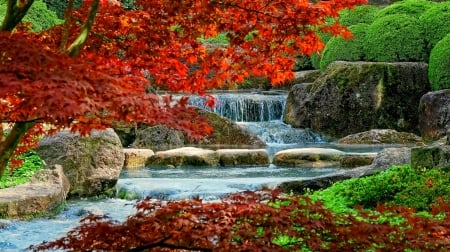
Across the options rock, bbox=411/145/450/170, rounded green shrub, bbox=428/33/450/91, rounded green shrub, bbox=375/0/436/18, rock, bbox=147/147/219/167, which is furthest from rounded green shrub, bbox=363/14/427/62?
rock, bbox=411/145/450/170

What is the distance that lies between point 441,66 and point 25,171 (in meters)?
11.5

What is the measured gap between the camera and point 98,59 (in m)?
4.24

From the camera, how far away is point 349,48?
2131 centimetres

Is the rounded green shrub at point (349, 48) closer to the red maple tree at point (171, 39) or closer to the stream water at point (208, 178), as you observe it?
the stream water at point (208, 178)

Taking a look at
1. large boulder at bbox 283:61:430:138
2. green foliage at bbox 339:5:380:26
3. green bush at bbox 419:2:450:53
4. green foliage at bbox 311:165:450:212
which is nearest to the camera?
green foliage at bbox 311:165:450:212

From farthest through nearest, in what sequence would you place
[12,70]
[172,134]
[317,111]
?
[317,111]
[172,134]
[12,70]

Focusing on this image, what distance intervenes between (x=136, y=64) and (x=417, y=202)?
3.95 m

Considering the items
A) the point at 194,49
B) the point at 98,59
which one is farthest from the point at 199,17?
the point at 98,59

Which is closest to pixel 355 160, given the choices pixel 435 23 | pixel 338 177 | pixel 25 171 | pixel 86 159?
pixel 338 177

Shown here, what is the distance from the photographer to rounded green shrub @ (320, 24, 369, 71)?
21.2m

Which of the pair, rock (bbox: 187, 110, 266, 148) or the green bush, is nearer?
rock (bbox: 187, 110, 266, 148)

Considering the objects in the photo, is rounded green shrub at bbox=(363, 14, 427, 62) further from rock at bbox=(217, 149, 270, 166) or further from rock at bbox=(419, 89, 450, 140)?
rock at bbox=(217, 149, 270, 166)

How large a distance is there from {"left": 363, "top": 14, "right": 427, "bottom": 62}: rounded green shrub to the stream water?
3.53 metres

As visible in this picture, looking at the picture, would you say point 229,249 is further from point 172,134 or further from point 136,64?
point 172,134
